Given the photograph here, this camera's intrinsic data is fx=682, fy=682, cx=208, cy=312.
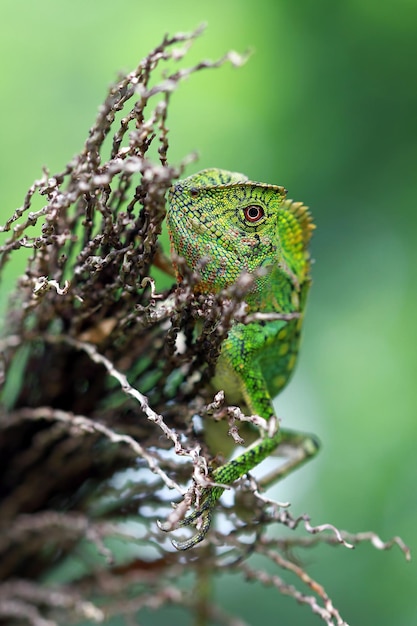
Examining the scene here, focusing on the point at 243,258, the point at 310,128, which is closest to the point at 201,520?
the point at 243,258

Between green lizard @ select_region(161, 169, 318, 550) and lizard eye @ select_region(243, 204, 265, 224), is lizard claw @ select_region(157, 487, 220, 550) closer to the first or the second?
green lizard @ select_region(161, 169, 318, 550)

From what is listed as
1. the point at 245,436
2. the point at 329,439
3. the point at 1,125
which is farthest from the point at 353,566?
the point at 1,125

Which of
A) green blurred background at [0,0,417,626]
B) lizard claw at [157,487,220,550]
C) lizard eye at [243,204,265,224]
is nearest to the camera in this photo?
lizard claw at [157,487,220,550]

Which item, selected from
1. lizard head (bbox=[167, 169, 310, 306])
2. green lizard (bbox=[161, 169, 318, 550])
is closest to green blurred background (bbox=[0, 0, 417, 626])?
green lizard (bbox=[161, 169, 318, 550])

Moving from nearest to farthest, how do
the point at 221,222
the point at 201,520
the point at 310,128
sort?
the point at 201,520 → the point at 221,222 → the point at 310,128

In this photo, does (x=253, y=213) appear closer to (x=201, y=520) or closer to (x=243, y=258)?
(x=243, y=258)

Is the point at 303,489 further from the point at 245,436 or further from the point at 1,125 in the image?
the point at 1,125
